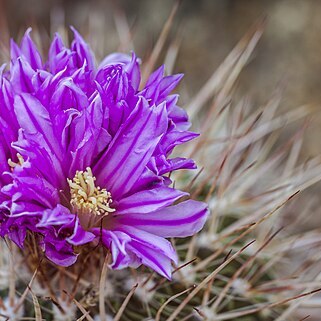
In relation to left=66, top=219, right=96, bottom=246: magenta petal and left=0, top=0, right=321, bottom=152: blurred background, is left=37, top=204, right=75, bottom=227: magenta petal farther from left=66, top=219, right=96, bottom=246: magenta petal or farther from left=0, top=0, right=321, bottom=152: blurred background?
left=0, top=0, right=321, bottom=152: blurred background

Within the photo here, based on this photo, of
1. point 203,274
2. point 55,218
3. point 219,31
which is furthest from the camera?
point 219,31

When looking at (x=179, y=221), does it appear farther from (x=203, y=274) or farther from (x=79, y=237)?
(x=203, y=274)

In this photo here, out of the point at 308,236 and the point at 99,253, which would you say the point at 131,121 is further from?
the point at 308,236

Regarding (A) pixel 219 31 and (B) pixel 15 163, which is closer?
(B) pixel 15 163

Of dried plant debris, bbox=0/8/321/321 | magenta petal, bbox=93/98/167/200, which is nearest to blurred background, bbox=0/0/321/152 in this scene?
dried plant debris, bbox=0/8/321/321

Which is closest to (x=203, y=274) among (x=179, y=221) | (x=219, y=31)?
(x=179, y=221)

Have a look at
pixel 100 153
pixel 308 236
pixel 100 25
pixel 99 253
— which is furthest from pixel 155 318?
pixel 100 25
